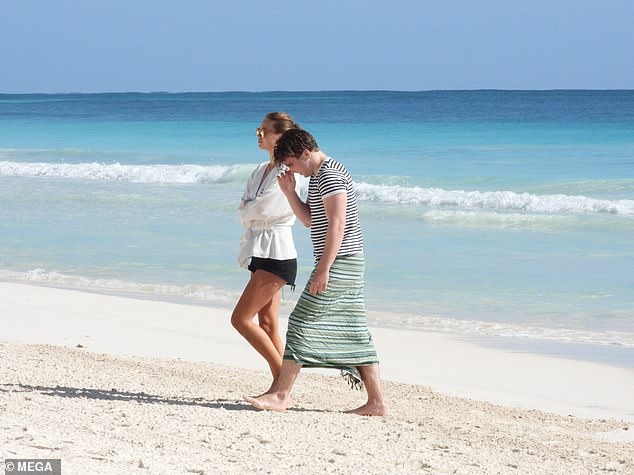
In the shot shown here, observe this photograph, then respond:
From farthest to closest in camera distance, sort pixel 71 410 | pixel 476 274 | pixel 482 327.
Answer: pixel 476 274
pixel 482 327
pixel 71 410

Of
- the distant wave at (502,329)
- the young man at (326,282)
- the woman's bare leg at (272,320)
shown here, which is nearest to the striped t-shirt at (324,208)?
the young man at (326,282)

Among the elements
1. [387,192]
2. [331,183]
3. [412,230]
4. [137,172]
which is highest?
[137,172]

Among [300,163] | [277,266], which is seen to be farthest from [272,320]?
[300,163]

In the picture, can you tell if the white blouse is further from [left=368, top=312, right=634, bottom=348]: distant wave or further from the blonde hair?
[left=368, top=312, right=634, bottom=348]: distant wave

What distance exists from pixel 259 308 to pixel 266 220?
45cm

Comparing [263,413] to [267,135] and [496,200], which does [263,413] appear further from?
[496,200]

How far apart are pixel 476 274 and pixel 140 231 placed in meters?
5.64

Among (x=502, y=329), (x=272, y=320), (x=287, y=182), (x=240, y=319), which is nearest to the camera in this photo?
(x=287, y=182)

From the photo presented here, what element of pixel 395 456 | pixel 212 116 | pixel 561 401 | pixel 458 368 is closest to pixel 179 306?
pixel 458 368

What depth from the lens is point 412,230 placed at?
50.7 feet

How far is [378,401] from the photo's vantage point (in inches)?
206

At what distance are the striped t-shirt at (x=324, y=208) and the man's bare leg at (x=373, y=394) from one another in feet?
2.06

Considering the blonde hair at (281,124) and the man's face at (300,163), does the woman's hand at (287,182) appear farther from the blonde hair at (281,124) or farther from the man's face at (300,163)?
the blonde hair at (281,124)

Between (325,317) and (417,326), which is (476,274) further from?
(325,317)
